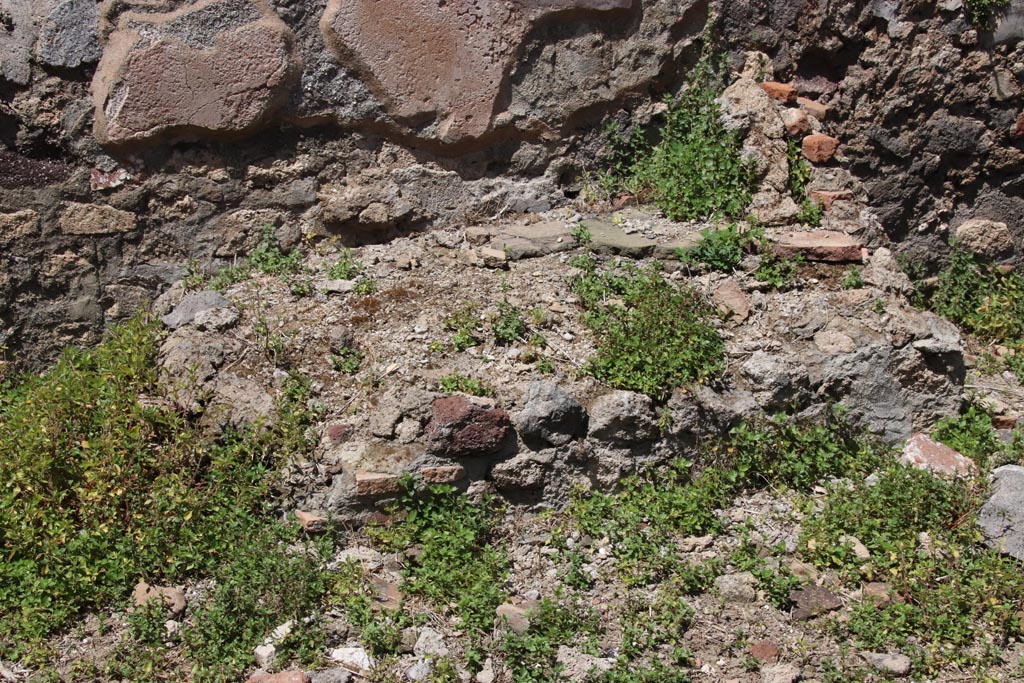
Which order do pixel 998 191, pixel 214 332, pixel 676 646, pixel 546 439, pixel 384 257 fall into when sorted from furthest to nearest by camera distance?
pixel 998 191
pixel 384 257
pixel 214 332
pixel 546 439
pixel 676 646

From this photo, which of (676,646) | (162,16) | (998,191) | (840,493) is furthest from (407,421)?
(998,191)

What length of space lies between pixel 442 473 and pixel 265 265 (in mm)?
1436

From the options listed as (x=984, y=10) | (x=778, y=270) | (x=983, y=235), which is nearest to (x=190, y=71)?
(x=778, y=270)

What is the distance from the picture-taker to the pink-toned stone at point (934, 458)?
159 inches

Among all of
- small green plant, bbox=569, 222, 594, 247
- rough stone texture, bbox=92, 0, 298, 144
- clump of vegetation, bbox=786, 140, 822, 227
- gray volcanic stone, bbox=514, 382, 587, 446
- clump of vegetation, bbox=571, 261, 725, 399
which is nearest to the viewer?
gray volcanic stone, bbox=514, 382, 587, 446

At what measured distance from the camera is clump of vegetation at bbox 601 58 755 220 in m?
4.75

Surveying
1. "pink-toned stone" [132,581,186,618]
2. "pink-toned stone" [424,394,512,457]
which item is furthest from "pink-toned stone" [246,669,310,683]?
"pink-toned stone" [424,394,512,457]

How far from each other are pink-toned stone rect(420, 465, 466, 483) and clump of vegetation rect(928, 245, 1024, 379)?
2.72 meters

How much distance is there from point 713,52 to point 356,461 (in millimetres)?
2889

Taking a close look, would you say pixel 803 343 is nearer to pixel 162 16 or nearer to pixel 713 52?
pixel 713 52

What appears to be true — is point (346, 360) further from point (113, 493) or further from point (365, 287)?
point (113, 493)

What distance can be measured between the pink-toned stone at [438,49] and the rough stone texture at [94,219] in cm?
120

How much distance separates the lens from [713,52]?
5070 millimetres

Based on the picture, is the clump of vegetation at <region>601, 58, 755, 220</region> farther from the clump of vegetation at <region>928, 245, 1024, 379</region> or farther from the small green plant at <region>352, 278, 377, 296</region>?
the small green plant at <region>352, 278, 377, 296</region>
